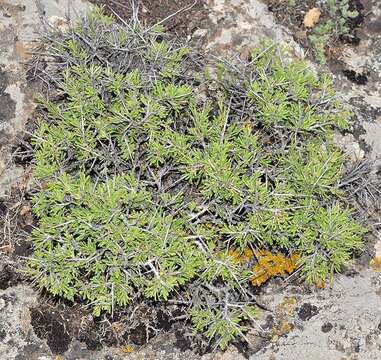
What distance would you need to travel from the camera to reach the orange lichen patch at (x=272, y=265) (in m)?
3.90

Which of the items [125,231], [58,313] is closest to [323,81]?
[125,231]

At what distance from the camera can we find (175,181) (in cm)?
384

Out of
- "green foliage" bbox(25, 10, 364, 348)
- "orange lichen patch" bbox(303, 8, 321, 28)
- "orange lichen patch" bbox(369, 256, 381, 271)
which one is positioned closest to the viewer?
"green foliage" bbox(25, 10, 364, 348)

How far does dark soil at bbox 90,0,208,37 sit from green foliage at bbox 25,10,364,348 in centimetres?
55

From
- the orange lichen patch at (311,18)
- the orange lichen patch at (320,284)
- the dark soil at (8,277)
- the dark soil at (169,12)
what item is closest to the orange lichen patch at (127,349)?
the dark soil at (8,277)

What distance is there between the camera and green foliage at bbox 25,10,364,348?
3479 millimetres

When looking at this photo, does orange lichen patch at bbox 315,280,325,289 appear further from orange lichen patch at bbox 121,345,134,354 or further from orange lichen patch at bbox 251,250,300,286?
orange lichen patch at bbox 121,345,134,354

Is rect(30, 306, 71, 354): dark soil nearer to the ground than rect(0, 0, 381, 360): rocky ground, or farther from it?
nearer to the ground

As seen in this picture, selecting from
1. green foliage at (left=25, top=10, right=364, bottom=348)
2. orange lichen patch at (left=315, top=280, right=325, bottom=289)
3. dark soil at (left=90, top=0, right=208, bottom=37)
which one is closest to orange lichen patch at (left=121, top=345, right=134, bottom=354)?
green foliage at (left=25, top=10, right=364, bottom=348)

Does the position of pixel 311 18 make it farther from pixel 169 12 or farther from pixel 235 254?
pixel 235 254

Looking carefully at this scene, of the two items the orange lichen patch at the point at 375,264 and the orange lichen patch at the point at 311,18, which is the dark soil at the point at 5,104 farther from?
the orange lichen patch at the point at 375,264

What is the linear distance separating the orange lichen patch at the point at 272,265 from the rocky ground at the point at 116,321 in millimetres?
102

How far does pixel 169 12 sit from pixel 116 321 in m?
2.45

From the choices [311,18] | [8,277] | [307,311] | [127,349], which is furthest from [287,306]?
[311,18]
